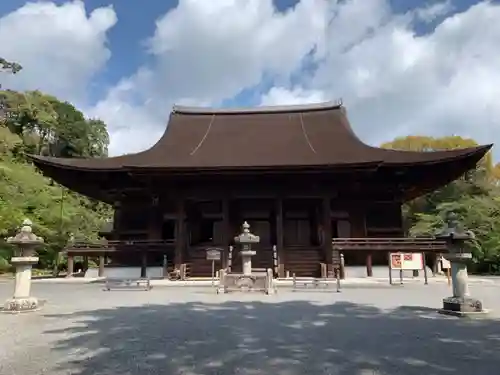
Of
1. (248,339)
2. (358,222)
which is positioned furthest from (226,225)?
(248,339)

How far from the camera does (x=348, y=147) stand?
61.6 ft

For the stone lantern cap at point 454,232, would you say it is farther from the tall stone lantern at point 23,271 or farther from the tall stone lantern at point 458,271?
the tall stone lantern at point 23,271

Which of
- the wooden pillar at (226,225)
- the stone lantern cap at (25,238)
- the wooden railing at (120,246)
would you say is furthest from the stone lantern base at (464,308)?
the wooden railing at (120,246)

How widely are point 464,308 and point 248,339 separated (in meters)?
4.40

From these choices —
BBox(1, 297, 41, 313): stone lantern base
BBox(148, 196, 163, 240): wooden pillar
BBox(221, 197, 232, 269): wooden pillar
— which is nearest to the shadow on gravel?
BBox(1, 297, 41, 313): stone lantern base

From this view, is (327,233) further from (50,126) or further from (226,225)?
(50,126)

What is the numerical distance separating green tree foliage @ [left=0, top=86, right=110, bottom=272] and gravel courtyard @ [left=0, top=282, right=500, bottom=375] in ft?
55.1

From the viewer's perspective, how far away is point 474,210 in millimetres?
26062

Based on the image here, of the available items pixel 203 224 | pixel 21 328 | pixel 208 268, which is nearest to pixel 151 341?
pixel 21 328

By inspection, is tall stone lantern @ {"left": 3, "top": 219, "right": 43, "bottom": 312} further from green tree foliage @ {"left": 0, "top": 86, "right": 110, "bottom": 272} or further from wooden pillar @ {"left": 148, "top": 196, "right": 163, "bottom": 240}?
green tree foliage @ {"left": 0, "top": 86, "right": 110, "bottom": 272}

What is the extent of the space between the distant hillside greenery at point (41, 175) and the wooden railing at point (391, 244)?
16.3m

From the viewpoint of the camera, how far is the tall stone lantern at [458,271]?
7.36m

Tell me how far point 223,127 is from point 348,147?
7.15 meters

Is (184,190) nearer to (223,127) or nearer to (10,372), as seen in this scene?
(223,127)
